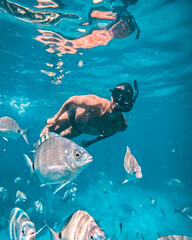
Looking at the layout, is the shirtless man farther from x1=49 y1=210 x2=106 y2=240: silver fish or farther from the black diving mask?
x1=49 y1=210 x2=106 y2=240: silver fish

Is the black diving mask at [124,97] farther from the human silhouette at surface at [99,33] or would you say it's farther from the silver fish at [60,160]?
the human silhouette at surface at [99,33]

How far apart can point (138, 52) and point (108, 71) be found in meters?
4.59

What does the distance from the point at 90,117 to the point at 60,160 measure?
2.46 metres

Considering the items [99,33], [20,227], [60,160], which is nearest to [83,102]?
[60,160]

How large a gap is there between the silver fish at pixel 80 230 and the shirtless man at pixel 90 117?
2.48m

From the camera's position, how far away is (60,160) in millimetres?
2506

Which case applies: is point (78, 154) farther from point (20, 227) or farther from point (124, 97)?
point (124, 97)

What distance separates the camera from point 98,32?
11.3 metres

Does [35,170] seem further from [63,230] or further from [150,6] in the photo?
[150,6]

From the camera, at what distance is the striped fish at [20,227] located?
2.53 metres

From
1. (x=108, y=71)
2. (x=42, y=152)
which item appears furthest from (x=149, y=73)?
(x=42, y=152)

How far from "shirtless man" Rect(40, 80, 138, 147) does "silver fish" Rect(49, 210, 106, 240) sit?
248cm

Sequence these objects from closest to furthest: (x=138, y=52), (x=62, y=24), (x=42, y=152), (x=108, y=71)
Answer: (x=42, y=152) < (x=62, y=24) < (x=138, y=52) < (x=108, y=71)

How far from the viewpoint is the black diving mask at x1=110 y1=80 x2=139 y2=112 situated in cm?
377
